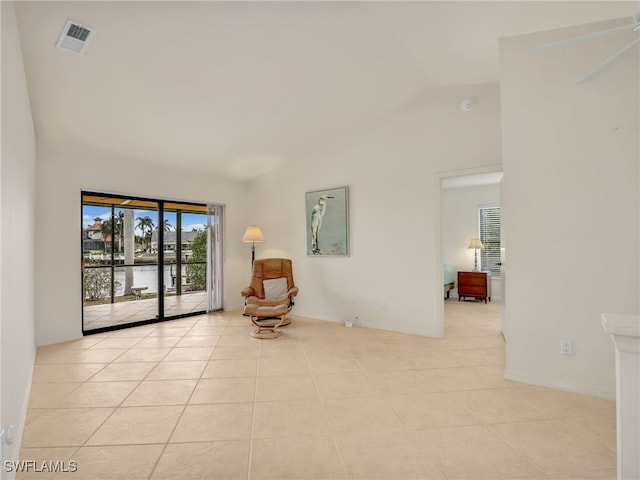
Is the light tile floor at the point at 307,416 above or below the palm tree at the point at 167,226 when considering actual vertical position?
below

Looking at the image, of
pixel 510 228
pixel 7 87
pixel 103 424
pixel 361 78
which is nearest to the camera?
pixel 7 87

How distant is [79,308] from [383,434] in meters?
4.10

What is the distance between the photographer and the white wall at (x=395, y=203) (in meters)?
3.88

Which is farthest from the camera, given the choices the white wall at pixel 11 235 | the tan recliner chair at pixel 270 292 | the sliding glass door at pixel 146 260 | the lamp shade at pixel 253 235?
the lamp shade at pixel 253 235

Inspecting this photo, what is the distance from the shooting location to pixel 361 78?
138 inches

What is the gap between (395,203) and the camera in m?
4.34

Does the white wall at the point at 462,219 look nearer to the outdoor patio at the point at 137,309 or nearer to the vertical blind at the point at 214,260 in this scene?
the vertical blind at the point at 214,260

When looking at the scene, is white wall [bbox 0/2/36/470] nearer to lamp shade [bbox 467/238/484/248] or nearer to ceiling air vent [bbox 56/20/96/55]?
ceiling air vent [bbox 56/20/96/55]

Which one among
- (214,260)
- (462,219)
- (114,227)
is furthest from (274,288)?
(462,219)

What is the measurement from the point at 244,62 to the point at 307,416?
9.99 ft

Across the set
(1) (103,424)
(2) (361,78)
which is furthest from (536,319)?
(1) (103,424)

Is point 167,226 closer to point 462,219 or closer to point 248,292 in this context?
point 248,292

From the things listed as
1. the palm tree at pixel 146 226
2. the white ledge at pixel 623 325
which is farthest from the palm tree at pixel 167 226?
the white ledge at pixel 623 325

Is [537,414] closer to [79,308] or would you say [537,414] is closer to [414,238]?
[414,238]
